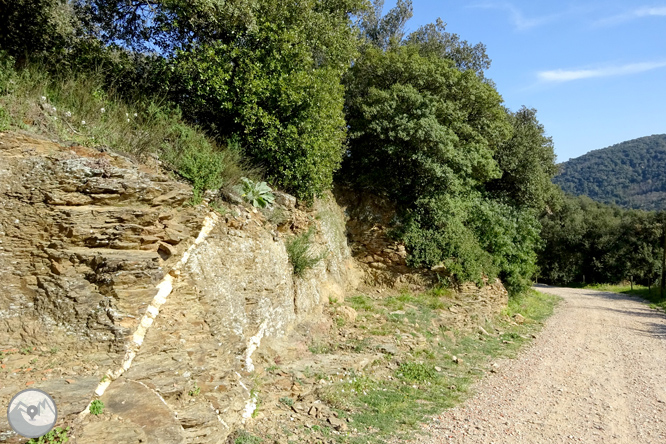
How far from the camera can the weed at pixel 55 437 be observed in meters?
3.50

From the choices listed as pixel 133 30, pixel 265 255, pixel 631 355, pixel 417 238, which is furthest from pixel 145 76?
pixel 631 355

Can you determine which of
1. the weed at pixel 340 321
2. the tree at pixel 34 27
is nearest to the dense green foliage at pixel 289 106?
the tree at pixel 34 27

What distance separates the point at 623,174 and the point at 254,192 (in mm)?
124192

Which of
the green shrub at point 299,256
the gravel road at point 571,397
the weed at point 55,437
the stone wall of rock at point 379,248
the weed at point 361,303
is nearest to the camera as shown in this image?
the weed at point 55,437

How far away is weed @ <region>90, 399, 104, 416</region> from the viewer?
3961mm

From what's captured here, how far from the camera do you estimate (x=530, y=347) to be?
11195 millimetres

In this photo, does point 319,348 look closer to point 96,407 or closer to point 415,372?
point 415,372

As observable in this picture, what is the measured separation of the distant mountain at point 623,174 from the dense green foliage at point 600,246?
54348mm

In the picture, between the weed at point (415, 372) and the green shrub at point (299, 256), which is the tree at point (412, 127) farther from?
the weed at point (415, 372)

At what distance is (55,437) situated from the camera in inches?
141

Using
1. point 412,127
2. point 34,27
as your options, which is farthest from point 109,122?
point 412,127

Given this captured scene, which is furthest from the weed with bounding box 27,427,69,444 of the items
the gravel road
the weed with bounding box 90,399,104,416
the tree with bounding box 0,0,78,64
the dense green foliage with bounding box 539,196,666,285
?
the dense green foliage with bounding box 539,196,666,285

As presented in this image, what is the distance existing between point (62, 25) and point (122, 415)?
6.91m

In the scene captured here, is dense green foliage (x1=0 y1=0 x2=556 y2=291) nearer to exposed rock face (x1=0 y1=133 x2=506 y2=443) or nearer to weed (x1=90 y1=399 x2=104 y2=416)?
exposed rock face (x1=0 y1=133 x2=506 y2=443)
